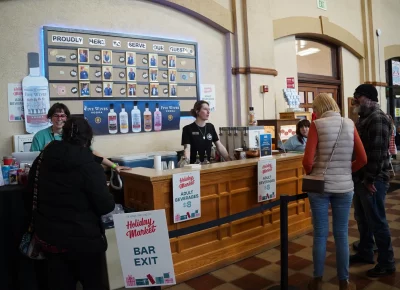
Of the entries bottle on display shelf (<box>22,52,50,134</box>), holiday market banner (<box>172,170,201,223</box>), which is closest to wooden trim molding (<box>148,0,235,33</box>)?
bottle on display shelf (<box>22,52,50,134</box>)

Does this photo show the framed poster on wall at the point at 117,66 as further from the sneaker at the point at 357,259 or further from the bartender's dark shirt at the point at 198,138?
the sneaker at the point at 357,259

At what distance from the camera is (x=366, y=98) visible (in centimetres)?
290

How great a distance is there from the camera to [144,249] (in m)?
2.06

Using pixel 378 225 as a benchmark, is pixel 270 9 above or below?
above

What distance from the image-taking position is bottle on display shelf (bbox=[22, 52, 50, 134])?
3654mm

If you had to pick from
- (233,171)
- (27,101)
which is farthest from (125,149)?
(233,171)

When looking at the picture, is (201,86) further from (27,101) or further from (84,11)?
(27,101)

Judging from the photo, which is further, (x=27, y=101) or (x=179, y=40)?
(x=179, y=40)

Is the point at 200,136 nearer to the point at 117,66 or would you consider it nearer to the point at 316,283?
the point at 117,66

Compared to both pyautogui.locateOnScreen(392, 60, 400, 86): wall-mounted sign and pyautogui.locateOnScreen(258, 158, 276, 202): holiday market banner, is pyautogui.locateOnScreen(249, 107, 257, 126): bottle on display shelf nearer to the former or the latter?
pyautogui.locateOnScreen(258, 158, 276, 202): holiday market banner

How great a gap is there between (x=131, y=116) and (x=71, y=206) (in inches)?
99.3

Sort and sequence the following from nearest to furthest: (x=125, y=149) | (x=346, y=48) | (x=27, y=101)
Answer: (x=27, y=101)
(x=125, y=149)
(x=346, y=48)

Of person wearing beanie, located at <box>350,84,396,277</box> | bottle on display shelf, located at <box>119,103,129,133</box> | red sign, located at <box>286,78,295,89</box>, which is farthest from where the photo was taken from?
red sign, located at <box>286,78,295,89</box>

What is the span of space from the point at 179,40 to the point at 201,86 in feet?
2.30
